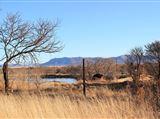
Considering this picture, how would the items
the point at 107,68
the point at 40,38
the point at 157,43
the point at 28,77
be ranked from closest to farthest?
1. the point at 28,77
2. the point at 40,38
3. the point at 157,43
4. the point at 107,68

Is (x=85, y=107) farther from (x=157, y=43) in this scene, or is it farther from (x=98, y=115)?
(x=157, y=43)

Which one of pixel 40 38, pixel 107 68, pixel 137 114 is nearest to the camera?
pixel 137 114

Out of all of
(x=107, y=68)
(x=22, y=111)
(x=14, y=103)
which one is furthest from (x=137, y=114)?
(x=107, y=68)

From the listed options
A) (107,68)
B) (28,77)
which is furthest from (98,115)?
(107,68)

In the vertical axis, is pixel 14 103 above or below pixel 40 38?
below

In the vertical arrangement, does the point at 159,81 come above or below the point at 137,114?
above

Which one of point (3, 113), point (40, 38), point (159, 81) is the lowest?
point (3, 113)

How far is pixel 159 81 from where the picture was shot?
897cm

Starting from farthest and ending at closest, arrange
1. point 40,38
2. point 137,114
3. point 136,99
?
point 40,38, point 136,99, point 137,114

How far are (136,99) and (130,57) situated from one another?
94.6 ft

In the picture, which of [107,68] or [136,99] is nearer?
[136,99]

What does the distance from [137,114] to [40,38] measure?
18.5 metres

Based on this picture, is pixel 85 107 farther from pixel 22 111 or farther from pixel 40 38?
pixel 40 38

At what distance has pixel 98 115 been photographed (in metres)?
9.05
